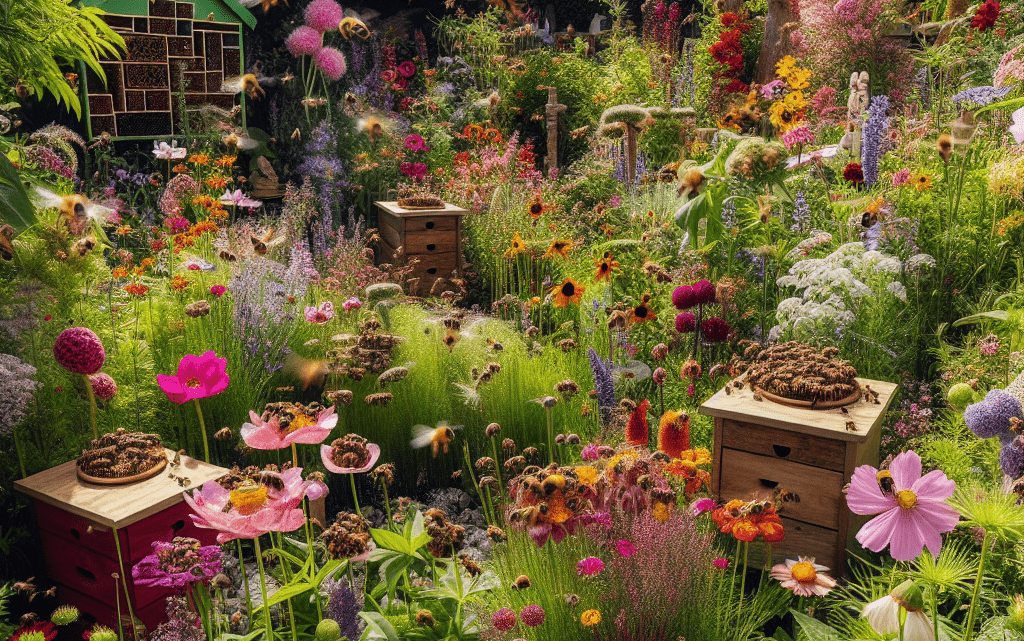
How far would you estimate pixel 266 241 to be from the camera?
14.8 ft

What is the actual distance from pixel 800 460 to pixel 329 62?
23.1ft

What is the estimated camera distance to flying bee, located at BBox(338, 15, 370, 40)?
26.7 feet

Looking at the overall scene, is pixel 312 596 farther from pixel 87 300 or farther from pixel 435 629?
pixel 87 300

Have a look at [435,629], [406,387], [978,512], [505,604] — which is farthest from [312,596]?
[978,512]

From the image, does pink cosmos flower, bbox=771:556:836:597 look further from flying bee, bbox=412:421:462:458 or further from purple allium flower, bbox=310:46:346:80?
purple allium flower, bbox=310:46:346:80

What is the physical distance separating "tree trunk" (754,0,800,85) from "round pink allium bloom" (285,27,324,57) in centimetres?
455

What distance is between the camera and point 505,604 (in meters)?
2.21

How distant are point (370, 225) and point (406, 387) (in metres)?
4.01

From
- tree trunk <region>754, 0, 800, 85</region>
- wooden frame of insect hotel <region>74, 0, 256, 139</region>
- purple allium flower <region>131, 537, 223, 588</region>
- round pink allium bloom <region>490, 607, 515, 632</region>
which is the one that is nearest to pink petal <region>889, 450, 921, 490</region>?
round pink allium bloom <region>490, 607, 515, 632</region>

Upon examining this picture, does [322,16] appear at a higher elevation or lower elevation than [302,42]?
higher

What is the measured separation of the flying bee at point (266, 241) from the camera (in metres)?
3.89

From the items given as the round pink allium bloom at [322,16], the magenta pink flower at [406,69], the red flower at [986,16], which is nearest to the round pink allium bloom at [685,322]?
the red flower at [986,16]

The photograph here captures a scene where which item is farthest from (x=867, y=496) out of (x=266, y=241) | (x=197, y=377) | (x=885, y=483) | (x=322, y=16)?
(x=322, y=16)

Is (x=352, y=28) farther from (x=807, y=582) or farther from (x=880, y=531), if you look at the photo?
(x=880, y=531)
